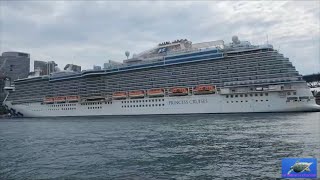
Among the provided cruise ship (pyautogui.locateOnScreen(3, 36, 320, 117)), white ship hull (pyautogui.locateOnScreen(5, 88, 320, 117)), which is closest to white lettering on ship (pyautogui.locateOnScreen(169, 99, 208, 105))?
white ship hull (pyautogui.locateOnScreen(5, 88, 320, 117))

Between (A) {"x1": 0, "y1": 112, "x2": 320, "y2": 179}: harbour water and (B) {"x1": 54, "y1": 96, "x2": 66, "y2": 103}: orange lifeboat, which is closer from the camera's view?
(A) {"x1": 0, "y1": 112, "x2": 320, "y2": 179}: harbour water

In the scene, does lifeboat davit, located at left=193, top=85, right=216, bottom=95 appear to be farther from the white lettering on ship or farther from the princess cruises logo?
the princess cruises logo

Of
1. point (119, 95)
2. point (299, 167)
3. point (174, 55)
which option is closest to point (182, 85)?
point (174, 55)

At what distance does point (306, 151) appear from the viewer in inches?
937

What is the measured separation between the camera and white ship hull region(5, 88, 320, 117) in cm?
7875

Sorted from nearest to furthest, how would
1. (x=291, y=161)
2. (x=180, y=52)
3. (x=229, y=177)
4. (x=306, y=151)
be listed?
(x=291, y=161) < (x=229, y=177) < (x=306, y=151) < (x=180, y=52)

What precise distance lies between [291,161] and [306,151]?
56.9 feet

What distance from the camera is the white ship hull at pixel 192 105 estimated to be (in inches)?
3100

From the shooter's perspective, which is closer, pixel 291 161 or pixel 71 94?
pixel 291 161

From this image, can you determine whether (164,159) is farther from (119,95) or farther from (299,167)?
(119,95)

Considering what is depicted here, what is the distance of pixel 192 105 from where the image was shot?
89.1 metres

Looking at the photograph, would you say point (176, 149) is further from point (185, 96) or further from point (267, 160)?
point (185, 96)

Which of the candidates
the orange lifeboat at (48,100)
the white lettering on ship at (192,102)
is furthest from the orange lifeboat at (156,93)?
the orange lifeboat at (48,100)

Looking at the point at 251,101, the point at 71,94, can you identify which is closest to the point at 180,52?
the point at 251,101
